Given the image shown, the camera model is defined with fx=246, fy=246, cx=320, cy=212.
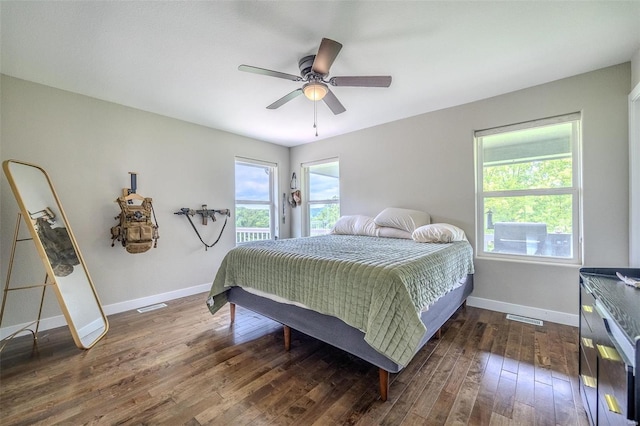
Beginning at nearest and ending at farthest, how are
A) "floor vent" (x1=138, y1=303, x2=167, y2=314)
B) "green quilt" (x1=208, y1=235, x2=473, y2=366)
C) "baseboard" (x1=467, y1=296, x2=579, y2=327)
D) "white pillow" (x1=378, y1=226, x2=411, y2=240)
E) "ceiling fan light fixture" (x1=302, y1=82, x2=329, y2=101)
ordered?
"green quilt" (x1=208, y1=235, x2=473, y2=366) < "ceiling fan light fixture" (x1=302, y1=82, x2=329, y2=101) < "baseboard" (x1=467, y1=296, x2=579, y2=327) < "floor vent" (x1=138, y1=303, x2=167, y2=314) < "white pillow" (x1=378, y1=226, x2=411, y2=240)

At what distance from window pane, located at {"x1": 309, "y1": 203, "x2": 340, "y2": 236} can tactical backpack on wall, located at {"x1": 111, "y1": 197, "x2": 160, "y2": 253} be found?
2.67 meters

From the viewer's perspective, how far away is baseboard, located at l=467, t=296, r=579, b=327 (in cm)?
243

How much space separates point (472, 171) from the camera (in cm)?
296

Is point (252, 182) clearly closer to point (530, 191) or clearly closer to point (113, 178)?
point (113, 178)

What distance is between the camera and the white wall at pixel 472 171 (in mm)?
2248

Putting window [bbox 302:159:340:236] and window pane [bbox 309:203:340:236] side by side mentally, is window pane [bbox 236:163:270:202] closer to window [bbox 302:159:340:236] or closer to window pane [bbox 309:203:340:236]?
window [bbox 302:159:340:236]

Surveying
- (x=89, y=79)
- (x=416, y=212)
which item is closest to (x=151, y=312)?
(x=89, y=79)

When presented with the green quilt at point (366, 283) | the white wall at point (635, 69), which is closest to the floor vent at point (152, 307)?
the green quilt at point (366, 283)

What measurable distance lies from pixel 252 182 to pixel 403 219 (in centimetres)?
269

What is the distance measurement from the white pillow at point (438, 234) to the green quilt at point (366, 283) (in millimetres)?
304

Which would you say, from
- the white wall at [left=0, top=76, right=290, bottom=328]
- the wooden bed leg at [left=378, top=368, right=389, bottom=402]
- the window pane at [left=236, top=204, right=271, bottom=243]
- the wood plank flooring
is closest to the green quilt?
the wooden bed leg at [left=378, top=368, right=389, bottom=402]

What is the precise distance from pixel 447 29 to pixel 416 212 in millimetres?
2023

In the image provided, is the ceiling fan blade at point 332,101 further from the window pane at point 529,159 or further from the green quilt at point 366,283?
the window pane at point 529,159

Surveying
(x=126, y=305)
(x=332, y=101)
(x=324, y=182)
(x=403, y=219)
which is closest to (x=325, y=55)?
(x=332, y=101)
